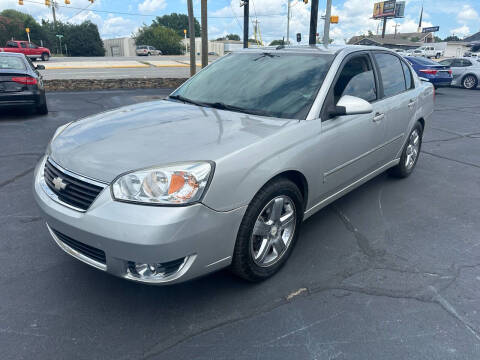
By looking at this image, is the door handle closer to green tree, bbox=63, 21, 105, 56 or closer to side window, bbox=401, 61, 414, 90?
side window, bbox=401, 61, 414, 90

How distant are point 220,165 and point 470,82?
1925 centimetres

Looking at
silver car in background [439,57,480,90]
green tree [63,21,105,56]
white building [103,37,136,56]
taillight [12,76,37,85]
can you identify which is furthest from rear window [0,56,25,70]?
white building [103,37,136,56]

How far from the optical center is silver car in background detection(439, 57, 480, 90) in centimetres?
1734

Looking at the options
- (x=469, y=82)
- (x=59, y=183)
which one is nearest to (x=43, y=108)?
(x=59, y=183)

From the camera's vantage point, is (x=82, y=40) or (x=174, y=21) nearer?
(x=82, y=40)

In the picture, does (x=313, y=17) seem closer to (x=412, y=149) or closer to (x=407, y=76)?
(x=407, y=76)

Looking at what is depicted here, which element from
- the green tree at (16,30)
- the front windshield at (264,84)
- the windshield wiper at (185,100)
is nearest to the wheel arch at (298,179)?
the front windshield at (264,84)

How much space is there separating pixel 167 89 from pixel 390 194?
1109 cm

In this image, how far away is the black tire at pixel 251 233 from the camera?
2453 millimetres

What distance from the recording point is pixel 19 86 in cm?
802

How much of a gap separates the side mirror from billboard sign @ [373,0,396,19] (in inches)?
3746

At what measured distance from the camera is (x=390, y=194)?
181 inches

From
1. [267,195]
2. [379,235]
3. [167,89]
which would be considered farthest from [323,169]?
[167,89]

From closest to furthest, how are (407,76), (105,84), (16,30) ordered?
(407,76), (105,84), (16,30)
